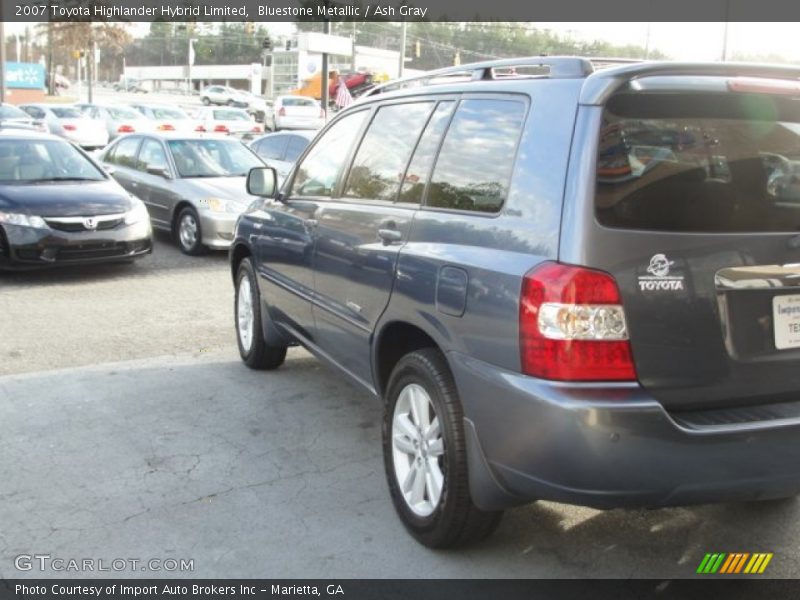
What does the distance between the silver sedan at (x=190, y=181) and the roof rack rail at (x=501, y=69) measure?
634 centimetres

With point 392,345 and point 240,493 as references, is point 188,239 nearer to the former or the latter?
point 240,493

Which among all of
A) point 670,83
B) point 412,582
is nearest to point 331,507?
point 412,582

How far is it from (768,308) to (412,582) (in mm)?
1651

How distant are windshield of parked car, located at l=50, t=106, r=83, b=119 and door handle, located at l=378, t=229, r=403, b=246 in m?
27.8

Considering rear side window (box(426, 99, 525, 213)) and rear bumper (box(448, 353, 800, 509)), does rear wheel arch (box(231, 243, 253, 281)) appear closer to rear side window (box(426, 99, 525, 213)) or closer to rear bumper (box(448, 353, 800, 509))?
rear side window (box(426, 99, 525, 213))

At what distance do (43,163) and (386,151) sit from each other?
7022 mm

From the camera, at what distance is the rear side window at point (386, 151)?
390cm

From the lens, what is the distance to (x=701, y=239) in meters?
2.81

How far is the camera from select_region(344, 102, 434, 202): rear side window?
3.90 m

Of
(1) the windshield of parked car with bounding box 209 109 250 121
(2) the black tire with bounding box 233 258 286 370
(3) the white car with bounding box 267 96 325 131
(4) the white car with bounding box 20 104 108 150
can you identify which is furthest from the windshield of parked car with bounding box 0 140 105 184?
(3) the white car with bounding box 267 96 325 131

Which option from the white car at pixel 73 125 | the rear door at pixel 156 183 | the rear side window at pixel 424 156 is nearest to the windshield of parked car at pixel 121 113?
the white car at pixel 73 125

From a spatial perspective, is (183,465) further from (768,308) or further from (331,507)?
(768,308)

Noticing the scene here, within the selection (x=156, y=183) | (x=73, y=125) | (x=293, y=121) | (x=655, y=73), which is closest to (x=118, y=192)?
(x=156, y=183)

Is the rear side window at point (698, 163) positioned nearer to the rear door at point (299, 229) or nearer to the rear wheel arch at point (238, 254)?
the rear door at point (299, 229)
